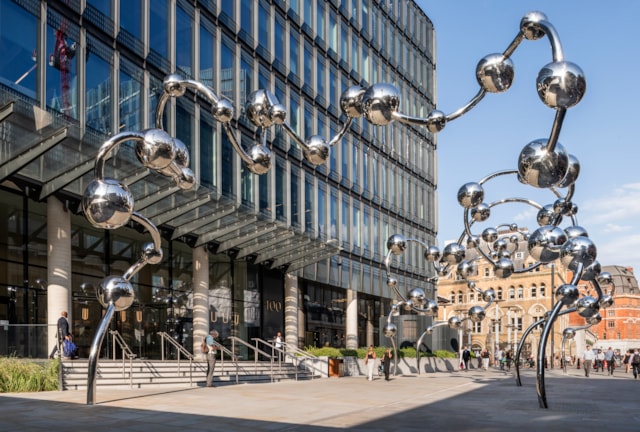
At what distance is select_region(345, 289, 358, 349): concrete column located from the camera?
44.8 meters

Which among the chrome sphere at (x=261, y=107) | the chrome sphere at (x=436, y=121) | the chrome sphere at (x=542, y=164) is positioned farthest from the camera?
the chrome sphere at (x=261, y=107)

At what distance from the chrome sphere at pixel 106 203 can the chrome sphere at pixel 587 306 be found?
13405 millimetres

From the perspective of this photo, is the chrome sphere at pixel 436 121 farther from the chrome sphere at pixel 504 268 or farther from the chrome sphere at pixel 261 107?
the chrome sphere at pixel 504 268

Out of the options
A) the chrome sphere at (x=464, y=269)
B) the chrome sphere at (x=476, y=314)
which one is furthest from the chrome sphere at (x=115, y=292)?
the chrome sphere at (x=476, y=314)

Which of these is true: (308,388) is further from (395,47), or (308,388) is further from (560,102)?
(395,47)

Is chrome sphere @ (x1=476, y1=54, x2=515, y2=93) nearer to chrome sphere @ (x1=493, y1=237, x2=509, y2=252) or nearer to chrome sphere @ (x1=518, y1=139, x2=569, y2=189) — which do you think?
chrome sphere @ (x1=518, y1=139, x2=569, y2=189)

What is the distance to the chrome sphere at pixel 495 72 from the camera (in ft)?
23.2

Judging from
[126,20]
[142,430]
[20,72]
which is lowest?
[142,430]

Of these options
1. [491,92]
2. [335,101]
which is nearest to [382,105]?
[491,92]

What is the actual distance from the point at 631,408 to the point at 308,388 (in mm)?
9478

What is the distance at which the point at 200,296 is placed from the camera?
29625mm

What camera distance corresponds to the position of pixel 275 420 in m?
13.3

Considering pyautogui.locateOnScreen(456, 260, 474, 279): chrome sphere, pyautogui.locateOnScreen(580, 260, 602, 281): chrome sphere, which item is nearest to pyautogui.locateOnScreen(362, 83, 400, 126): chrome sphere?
pyautogui.locateOnScreen(580, 260, 602, 281): chrome sphere

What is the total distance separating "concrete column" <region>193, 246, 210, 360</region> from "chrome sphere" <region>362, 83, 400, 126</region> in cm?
2333
